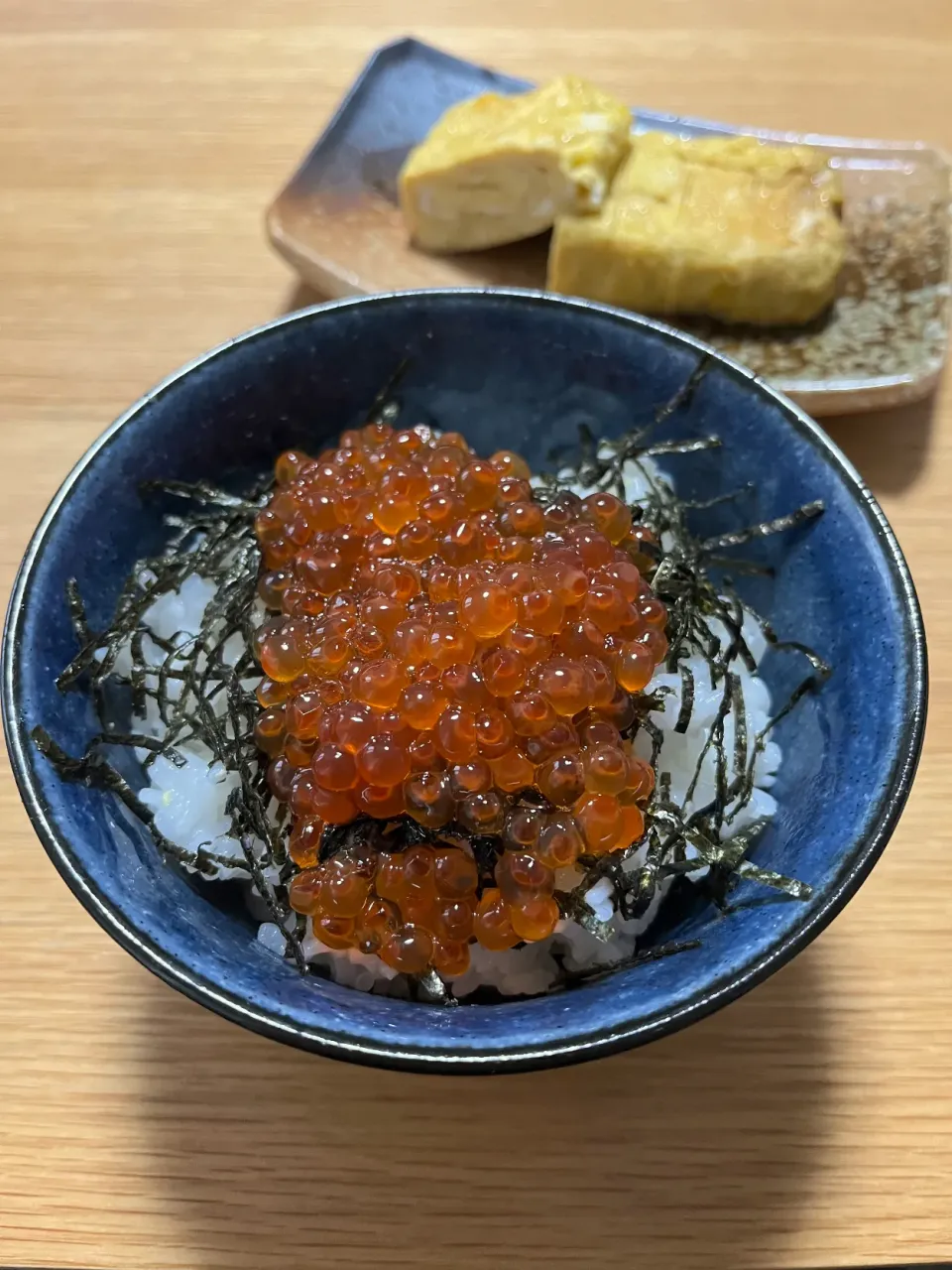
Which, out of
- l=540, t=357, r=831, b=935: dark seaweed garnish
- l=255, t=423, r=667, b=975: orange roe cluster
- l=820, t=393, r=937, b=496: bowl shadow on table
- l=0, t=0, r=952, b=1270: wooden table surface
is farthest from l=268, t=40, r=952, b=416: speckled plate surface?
l=255, t=423, r=667, b=975: orange roe cluster

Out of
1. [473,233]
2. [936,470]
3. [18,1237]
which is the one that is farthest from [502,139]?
[18,1237]

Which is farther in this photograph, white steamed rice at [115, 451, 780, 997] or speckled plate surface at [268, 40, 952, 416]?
speckled plate surface at [268, 40, 952, 416]

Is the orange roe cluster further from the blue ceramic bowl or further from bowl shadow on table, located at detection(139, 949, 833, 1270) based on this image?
bowl shadow on table, located at detection(139, 949, 833, 1270)

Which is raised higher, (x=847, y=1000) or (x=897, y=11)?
(x=897, y=11)

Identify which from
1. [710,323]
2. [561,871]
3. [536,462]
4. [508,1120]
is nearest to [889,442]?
[710,323]

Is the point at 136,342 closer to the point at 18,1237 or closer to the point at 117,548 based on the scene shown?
the point at 117,548

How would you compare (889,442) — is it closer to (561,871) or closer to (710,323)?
(710,323)
